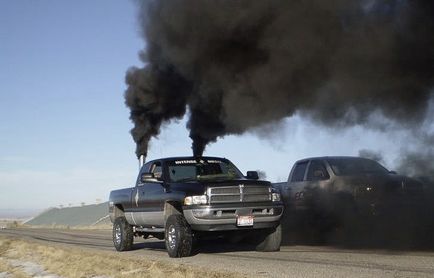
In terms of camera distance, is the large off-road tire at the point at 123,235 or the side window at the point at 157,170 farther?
the large off-road tire at the point at 123,235

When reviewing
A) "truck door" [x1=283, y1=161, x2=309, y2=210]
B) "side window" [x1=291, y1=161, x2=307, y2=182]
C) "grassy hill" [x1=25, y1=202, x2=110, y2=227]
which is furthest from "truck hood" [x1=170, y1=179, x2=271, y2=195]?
"grassy hill" [x1=25, y1=202, x2=110, y2=227]

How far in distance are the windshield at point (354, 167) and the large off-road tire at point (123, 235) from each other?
4640 mm

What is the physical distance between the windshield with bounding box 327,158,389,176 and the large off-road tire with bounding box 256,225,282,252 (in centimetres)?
198

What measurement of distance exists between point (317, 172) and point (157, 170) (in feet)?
11.2

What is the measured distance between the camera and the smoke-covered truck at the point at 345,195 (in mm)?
11312

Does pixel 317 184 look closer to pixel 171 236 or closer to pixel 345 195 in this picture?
pixel 345 195

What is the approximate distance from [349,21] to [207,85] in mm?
6841

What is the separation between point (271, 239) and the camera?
11.0 meters

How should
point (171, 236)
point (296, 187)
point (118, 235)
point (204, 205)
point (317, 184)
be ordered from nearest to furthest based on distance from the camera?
point (204, 205)
point (171, 236)
point (317, 184)
point (296, 187)
point (118, 235)

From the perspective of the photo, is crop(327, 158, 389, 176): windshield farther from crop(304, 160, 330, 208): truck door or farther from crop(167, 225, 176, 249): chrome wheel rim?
crop(167, 225, 176, 249): chrome wheel rim

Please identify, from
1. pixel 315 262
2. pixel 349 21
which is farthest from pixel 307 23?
pixel 315 262

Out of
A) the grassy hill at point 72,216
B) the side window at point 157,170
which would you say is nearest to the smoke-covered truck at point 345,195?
the side window at point 157,170

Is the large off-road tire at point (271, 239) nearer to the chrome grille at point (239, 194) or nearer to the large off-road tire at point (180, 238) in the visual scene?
the chrome grille at point (239, 194)

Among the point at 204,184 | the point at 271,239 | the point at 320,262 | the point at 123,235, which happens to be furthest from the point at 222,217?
the point at 123,235
